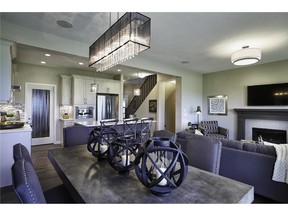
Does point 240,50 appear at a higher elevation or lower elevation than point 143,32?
higher

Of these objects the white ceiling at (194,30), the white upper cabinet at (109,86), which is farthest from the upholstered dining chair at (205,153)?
the white upper cabinet at (109,86)

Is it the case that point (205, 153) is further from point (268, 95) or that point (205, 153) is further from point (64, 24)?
point (268, 95)

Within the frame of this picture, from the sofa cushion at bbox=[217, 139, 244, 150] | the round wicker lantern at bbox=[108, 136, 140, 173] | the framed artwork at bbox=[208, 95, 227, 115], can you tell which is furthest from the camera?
the framed artwork at bbox=[208, 95, 227, 115]

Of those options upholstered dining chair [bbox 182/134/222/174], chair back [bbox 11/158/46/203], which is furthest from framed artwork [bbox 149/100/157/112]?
chair back [bbox 11/158/46/203]

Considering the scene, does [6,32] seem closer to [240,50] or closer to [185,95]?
[240,50]

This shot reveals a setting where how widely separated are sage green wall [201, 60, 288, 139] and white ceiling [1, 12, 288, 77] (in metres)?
0.59

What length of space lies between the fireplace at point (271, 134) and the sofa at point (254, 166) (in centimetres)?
327

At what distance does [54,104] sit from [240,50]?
19.4 feet

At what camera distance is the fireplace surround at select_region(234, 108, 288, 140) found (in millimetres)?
4613

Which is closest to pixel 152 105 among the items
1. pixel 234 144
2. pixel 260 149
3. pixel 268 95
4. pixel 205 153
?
pixel 268 95

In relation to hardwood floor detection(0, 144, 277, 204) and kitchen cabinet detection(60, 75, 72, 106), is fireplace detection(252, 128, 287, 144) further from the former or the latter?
kitchen cabinet detection(60, 75, 72, 106)

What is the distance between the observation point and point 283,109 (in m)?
4.58

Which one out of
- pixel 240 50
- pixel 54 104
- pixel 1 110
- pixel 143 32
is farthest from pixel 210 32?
pixel 54 104

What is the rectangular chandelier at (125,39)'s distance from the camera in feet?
5.51
